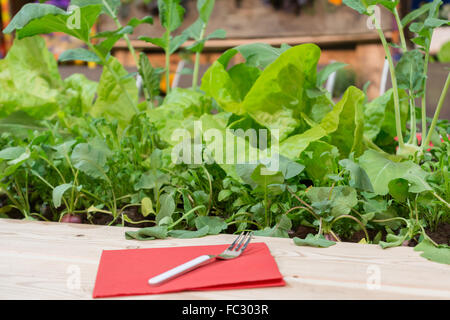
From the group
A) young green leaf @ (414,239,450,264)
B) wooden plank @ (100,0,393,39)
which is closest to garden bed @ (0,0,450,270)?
young green leaf @ (414,239,450,264)

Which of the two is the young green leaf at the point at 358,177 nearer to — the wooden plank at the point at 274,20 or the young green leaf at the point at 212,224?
the young green leaf at the point at 212,224

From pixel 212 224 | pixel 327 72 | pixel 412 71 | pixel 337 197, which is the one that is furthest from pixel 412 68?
pixel 212 224

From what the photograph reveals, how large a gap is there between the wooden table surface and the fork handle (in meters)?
0.02

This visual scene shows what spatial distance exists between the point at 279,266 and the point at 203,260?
0.26ft

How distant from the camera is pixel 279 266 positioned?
1.52 feet

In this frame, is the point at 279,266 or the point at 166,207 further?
the point at 166,207

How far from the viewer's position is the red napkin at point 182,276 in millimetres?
415

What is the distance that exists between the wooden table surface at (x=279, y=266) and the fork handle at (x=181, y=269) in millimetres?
22

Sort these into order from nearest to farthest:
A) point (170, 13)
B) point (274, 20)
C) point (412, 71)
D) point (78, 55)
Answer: point (412, 71) < point (78, 55) < point (170, 13) < point (274, 20)

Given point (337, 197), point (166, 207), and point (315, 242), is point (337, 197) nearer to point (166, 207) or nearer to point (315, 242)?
point (315, 242)

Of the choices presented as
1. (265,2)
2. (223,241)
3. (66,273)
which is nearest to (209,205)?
(223,241)

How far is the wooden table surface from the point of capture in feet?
1.32

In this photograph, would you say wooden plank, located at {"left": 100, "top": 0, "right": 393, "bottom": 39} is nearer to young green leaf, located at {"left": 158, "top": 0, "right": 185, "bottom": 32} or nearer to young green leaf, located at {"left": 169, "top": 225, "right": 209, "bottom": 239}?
young green leaf, located at {"left": 158, "top": 0, "right": 185, "bottom": 32}
